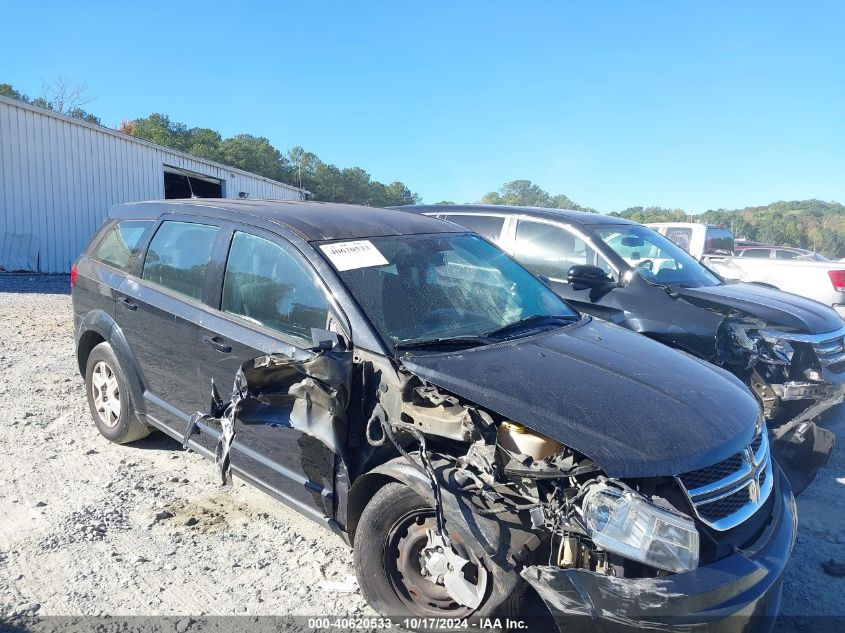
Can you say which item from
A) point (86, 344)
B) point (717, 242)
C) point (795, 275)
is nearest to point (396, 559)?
point (86, 344)

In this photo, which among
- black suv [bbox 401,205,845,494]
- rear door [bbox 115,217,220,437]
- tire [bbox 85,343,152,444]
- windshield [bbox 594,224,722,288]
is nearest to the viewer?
rear door [bbox 115,217,220,437]

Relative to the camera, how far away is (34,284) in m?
13.9

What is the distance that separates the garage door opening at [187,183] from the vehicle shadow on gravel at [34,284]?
7670mm

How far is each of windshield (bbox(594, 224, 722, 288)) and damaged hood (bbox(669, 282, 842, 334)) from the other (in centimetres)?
26

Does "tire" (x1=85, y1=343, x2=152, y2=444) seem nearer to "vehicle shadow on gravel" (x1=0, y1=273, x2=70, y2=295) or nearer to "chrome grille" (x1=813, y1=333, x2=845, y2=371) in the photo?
"chrome grille" (x1=813, y1=333, x2=845, y2=371)

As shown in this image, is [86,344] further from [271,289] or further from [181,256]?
[271,289]

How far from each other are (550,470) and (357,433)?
0.93 metres

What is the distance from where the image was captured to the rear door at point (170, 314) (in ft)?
12.0

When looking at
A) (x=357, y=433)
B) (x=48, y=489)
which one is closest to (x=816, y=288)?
(x=357, y=433)

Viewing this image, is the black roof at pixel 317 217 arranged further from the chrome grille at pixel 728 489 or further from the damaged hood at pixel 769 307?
the damaged hood at pixel 769 307

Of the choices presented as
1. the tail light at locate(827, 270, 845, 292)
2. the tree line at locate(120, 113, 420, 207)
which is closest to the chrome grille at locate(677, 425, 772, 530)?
the tail light at locate(827, 270, 845, 292)

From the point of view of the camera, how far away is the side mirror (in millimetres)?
5160

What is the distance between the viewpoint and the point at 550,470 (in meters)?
2.22

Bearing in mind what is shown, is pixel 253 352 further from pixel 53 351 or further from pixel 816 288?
pixel 816 288
